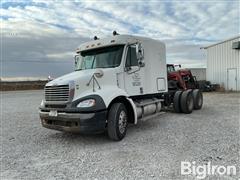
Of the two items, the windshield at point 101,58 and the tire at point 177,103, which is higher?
the windshield at point 101,58

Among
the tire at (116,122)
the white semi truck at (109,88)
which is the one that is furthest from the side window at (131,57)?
the tire at (116,122)

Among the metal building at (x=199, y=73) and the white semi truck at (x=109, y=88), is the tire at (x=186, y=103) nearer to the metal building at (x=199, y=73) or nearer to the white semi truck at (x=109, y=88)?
the white semi truck at (x=109, y=88)

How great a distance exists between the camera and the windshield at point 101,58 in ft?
22.9

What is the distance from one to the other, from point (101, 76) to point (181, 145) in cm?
256

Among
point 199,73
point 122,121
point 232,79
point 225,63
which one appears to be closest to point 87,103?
point 122,121

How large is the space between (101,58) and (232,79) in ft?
63.7

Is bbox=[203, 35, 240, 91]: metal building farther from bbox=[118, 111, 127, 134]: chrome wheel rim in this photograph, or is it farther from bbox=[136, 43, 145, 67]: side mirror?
bbox=[118, 111, 127, 134]: chrome wheel rim

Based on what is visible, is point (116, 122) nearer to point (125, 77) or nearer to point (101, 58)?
point (125, 77)

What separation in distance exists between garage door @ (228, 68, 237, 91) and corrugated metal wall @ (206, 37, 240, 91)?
0.35 meters

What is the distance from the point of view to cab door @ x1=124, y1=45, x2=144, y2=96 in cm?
704

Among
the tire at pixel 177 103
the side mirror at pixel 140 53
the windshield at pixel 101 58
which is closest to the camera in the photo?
the windshield at pixel 101 58

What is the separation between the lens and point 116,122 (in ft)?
20.2

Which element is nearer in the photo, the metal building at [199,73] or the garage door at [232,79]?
the garage door at [232,79]

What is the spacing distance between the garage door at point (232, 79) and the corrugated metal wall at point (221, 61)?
1.15 ft
